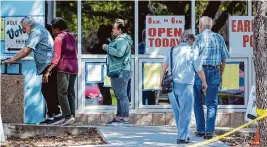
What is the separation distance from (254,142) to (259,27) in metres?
2.44

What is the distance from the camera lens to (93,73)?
11.7 meters

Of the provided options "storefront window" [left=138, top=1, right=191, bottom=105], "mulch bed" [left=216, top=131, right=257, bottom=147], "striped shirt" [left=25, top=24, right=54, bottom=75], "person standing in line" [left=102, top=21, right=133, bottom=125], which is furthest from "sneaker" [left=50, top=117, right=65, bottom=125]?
"mulch bed" [left=216, top=131, right=257, bottom=147]

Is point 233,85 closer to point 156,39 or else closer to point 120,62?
point 156,39

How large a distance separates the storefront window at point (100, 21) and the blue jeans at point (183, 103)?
124 inches

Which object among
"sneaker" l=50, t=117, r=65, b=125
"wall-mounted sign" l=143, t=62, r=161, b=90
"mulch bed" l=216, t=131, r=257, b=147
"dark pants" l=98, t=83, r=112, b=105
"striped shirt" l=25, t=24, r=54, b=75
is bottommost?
"mulch bed" l=216, t=131, r=257, b=147

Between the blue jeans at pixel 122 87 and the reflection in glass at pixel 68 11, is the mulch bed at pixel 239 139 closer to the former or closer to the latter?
the blue jeans at pixel 122 87

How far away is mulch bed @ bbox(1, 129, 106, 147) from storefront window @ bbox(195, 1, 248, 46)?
3.45 metres

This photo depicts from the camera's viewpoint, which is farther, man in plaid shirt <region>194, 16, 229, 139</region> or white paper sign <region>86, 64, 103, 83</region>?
white paper sign <region>86, 64, 103, 83</region>

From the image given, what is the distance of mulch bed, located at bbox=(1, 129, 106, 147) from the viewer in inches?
365

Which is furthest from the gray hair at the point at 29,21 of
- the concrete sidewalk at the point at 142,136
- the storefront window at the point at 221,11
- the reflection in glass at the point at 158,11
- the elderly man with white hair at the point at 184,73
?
the storefront window at the point at 221,11

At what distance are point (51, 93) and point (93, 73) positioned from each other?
1313mm

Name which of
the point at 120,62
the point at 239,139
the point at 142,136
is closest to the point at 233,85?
the point at 239,139

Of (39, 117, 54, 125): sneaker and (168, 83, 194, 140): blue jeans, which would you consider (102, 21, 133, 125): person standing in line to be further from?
(168, 83, 194, 140): blue jeans

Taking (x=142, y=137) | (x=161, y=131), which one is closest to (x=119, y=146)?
(x=142, y=137)
